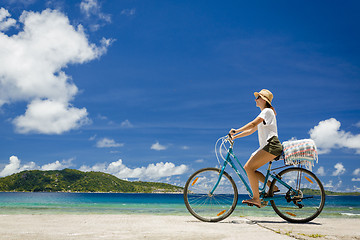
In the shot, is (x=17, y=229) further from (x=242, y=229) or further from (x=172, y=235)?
(x=242, y=229)

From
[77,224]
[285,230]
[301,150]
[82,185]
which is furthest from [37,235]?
[82,185]

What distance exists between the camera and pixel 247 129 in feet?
20.9

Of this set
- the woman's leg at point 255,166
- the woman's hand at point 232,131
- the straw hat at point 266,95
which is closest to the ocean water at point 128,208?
the woman's leg at point 255,166

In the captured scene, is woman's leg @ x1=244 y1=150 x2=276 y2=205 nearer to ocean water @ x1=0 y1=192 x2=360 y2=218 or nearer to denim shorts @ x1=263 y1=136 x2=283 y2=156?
denim shorts @ x1=263 y1=136 x2=283 y2=156

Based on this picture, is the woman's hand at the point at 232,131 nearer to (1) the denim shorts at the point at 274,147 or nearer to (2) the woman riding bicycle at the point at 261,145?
(2) the woman riding bicycle at the point at 261,145

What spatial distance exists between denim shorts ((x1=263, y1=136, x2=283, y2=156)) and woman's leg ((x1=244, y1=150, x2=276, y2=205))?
2.7 inches

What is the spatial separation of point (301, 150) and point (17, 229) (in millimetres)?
5154

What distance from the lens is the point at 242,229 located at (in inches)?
207

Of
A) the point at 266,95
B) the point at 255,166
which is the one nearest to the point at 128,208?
the point at 255,166

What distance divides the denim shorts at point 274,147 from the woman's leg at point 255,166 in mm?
69

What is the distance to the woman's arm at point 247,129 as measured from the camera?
A: 6215 mm

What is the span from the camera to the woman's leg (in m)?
6.26

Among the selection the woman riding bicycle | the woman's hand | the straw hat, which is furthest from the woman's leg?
the straw hat

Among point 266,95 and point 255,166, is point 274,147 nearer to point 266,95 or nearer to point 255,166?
point 255,166
